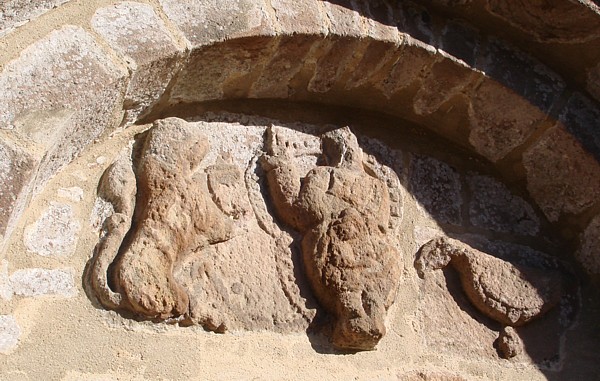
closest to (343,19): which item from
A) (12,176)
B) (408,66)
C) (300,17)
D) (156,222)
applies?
(300,17)

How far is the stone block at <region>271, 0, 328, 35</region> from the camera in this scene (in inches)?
104

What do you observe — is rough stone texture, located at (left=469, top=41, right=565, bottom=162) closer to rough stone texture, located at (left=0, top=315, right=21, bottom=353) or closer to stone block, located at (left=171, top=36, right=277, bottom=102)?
stone block, located at (left=171, top=36, right=277, bottom=102)

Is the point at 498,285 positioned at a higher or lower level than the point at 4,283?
higher

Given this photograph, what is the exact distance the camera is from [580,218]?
3.05 m

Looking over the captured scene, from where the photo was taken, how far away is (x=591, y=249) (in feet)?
9.93

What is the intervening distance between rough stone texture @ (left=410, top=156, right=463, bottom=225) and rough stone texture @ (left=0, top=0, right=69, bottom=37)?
1316 mm

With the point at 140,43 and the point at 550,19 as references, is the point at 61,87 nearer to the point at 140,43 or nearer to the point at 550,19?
the point at 140,43

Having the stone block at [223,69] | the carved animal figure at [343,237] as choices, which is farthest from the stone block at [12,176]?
the carved animal figure at [343,237]

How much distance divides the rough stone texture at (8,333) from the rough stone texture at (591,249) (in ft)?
6.21

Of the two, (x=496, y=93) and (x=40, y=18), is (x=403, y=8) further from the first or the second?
(x=40, y=18)

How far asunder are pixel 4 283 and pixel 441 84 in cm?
154

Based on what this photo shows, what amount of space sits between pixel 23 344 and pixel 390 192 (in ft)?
4.16

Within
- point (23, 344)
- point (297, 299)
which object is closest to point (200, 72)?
point (297, 299)

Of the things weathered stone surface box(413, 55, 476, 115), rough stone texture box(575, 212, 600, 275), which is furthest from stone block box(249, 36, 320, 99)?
rough stone texture box(575, 212, 600, 275)
